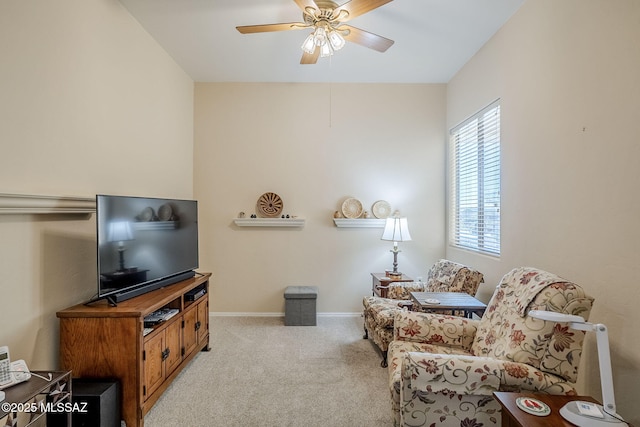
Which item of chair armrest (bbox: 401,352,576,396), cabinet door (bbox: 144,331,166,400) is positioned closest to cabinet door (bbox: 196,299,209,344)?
cabinet door (bbox: 144,331,166,400)

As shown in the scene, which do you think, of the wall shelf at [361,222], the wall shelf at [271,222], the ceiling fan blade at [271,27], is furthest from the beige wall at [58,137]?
the wall shelf at [361,222]

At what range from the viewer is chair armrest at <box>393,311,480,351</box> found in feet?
7.27

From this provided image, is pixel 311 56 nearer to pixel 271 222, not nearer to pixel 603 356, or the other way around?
pixel 271 222

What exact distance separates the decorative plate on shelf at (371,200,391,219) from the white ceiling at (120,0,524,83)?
1.58 metres

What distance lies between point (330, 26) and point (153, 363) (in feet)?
8.89

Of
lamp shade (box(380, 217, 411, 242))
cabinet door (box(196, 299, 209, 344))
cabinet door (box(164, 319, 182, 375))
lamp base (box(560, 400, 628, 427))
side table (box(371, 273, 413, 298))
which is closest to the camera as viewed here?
lamp base (box(560, 400, 628, 427))

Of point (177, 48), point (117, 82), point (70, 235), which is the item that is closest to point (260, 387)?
point (70, 235)

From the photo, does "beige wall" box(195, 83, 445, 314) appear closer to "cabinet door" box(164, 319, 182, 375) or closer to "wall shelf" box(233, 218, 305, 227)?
"wall shelf" box(233, 218, 305, 227)

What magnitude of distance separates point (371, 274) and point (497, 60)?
2.67 m

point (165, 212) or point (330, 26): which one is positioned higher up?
point (330, 26)

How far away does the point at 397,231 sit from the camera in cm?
380

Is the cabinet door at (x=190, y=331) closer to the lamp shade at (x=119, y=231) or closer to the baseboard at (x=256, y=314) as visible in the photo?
the lamp shade at (x=119, y=231)

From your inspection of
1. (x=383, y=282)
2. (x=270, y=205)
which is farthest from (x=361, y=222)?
(x=270, y=205)

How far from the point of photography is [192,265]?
3.15 m
